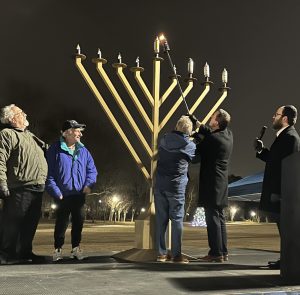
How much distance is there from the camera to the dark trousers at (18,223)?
14.8ft

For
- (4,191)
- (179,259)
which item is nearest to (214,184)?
(179,259)

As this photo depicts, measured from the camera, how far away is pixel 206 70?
235 inches

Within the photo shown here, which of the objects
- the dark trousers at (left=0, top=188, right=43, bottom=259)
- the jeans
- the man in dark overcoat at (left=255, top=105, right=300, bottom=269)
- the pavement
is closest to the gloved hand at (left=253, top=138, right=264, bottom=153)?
the man in dark overcoat at (left=255, top=105, right=300, bottom=269)

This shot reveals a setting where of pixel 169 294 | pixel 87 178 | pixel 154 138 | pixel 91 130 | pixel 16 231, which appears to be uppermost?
pixel 91 130

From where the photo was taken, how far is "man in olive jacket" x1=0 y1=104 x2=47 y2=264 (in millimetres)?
4520

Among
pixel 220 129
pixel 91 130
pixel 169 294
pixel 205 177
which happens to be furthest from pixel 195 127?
pixel 91 130

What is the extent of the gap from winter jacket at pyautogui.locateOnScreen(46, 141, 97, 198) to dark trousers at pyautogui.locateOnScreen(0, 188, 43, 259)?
8.4 inches

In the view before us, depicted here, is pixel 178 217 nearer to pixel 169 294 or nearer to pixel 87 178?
pixel 87 178

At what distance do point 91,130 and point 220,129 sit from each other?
2030 centimetres

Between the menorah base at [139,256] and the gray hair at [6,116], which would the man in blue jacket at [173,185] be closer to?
the menorah base at [139,256]

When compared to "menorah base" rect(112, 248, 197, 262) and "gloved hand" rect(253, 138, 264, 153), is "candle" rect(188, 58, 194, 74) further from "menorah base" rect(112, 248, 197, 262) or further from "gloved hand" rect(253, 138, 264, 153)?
"menorah base" rect(112, 248, 197, 262)

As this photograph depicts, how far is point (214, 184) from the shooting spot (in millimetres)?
4855

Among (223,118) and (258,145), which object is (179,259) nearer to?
(258,145)

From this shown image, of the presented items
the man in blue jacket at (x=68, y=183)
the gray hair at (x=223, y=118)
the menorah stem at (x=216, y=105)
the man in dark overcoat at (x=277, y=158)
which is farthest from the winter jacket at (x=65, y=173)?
the man in dark overcoat at (x=277, y=158)
